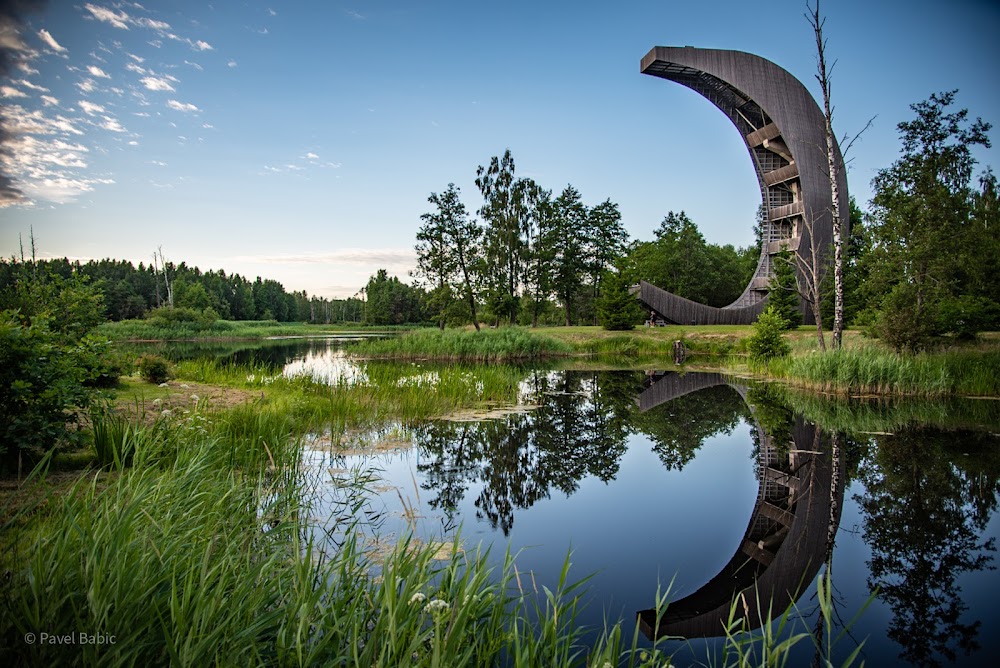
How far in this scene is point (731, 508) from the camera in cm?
511

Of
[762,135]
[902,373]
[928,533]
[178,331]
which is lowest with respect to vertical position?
[928,533]

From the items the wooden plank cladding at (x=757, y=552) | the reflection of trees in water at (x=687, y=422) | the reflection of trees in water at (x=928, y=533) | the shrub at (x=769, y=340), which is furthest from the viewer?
the shrub at (x=769, y=340)

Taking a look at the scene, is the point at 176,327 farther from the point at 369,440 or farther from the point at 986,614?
the point at 986,614

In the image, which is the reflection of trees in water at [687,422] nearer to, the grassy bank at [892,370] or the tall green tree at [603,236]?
the grassy bank at [892,370]

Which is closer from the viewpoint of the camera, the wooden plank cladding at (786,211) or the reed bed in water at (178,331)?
the wooden plank cladding at (786,211)

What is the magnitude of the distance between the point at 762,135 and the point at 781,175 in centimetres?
237

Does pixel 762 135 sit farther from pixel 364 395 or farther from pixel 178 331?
pixel 178 331

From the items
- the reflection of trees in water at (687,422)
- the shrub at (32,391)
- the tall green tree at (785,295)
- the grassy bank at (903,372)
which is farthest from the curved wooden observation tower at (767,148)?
the shrub at (32,391)

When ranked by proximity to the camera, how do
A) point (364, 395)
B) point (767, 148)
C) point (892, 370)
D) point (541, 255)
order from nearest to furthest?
point (364, 395), point (892, 370), point (767, 148), point (541, 255)

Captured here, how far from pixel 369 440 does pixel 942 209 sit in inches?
605

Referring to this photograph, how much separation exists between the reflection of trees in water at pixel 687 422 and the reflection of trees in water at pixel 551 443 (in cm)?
1

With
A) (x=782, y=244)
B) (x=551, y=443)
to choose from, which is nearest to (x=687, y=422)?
(x=551, y=443)

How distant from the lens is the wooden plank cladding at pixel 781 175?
25391 millimetres

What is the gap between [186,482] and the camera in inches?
145
